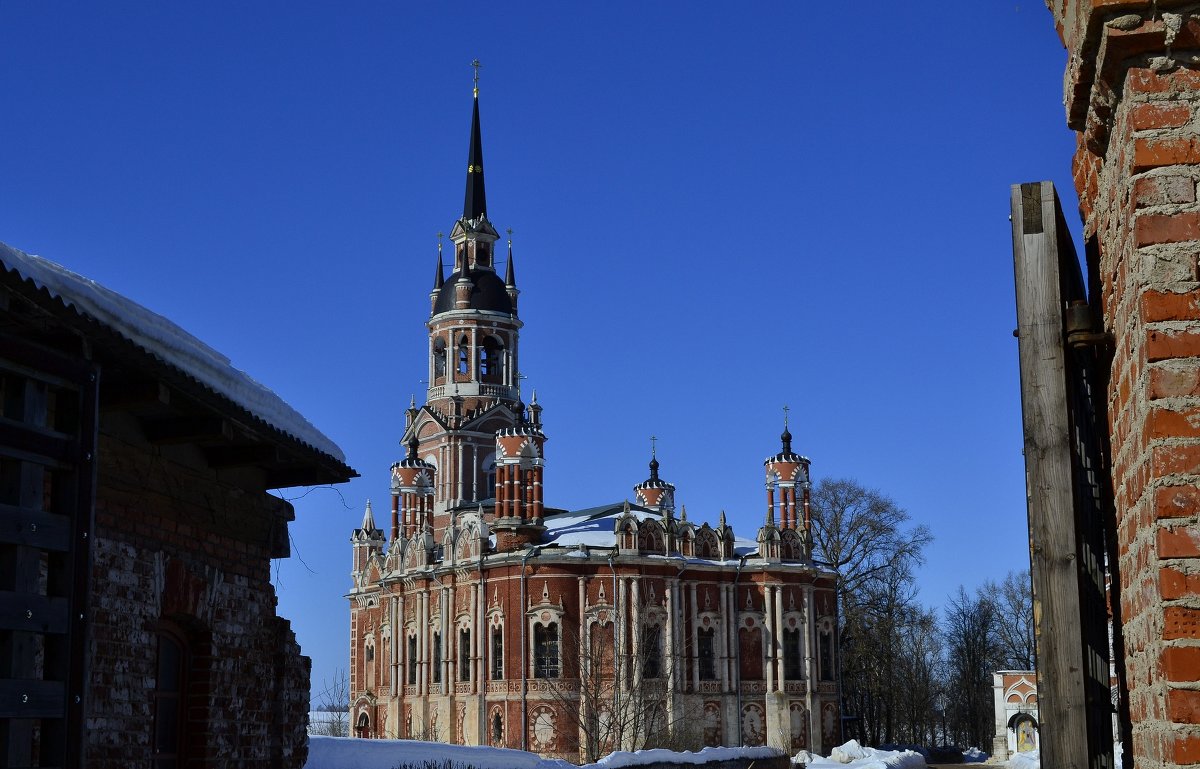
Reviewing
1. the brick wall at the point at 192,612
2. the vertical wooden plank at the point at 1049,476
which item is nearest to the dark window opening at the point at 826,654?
the brick wall at the point at 192,612

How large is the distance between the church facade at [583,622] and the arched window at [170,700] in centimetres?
3144

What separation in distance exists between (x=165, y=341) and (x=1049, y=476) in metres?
5.97

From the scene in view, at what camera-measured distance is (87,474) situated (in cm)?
714

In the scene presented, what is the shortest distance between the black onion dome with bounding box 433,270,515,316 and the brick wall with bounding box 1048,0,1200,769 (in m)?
54.7

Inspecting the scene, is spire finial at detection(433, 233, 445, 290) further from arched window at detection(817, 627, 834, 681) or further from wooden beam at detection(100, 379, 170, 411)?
wooden beam at detection(100, 379, 170, 411)

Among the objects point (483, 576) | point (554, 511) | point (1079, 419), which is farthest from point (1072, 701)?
point (554, 511)

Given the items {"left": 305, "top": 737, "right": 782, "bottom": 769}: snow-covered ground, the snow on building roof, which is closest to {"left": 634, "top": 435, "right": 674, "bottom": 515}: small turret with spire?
the snow on building roof

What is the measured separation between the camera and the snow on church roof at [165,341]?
7.48 m

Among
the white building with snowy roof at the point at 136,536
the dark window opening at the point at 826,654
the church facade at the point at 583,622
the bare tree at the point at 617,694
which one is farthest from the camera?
the dark window opening at the point at 826,654

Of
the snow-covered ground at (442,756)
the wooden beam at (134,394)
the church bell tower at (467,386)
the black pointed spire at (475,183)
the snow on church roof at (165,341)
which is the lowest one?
the snow-covered ground at (442,756)

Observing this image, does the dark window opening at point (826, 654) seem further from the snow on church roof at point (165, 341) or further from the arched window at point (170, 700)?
the arched window at point (170, 700)

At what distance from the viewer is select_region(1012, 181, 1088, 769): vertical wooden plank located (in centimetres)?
451

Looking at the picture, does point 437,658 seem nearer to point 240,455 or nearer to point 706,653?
point 706,653

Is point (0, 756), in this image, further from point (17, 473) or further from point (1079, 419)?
point (1079, 419)
